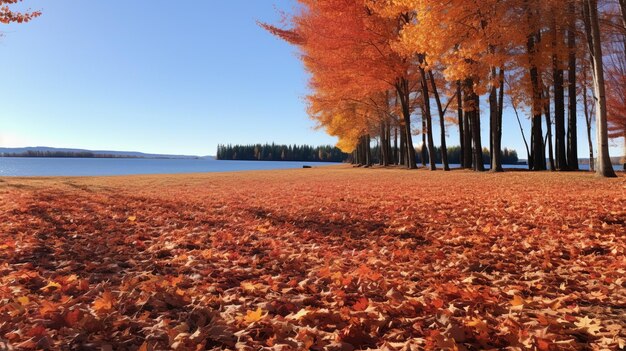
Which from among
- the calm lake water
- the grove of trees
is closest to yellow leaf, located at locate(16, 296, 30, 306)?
the grove of trees

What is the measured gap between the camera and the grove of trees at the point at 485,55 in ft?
43.5

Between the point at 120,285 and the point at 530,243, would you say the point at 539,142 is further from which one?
the point at 120,285

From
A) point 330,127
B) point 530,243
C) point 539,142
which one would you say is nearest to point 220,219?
point 530,243

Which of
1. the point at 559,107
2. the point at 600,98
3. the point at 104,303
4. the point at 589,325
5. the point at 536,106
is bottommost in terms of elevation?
the point at 589,325

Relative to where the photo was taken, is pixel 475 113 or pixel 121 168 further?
pixel 121 168

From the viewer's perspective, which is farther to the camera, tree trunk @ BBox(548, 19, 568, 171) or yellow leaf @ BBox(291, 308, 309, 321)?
tree trunk @ BBox(548, 19, 568, 171)

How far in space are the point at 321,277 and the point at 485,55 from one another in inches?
528

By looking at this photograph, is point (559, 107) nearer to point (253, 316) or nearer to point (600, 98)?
point (600, 98)

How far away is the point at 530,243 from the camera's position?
4.89 meters

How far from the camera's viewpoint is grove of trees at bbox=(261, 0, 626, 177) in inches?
522

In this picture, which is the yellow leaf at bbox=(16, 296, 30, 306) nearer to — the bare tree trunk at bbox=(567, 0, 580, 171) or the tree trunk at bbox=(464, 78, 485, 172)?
the tree trunk at bbox=(464, 78, 485, 172)

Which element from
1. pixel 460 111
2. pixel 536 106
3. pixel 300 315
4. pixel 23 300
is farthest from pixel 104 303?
pixel 460 111

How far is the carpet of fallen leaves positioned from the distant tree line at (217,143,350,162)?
5100 inches

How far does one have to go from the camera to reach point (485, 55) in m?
14.4
